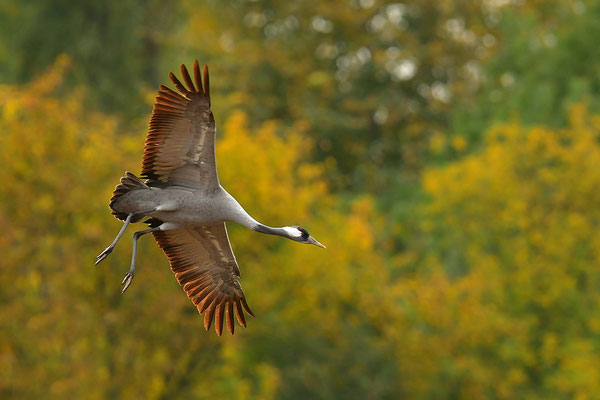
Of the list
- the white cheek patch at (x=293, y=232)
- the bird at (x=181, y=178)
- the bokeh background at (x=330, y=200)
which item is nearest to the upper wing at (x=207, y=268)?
the bird at (x=181, y=178)

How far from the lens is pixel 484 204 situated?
132ft

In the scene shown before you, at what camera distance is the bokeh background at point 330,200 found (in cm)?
3116

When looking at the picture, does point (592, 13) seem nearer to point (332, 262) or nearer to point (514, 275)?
point (514, 275)

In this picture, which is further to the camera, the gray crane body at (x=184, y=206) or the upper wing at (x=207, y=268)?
the upper wing at (x=207, y=268)

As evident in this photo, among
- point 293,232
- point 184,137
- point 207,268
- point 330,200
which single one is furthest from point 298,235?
point 330,200

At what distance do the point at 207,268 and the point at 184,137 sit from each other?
2.09 metres

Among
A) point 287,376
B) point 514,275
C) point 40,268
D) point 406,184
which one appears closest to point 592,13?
point 406,184

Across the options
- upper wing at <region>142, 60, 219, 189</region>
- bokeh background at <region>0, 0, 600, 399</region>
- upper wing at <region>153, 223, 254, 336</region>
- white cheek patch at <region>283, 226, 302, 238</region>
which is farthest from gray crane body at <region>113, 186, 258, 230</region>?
bokeh background at <region>0, 0, 600, 399</region>

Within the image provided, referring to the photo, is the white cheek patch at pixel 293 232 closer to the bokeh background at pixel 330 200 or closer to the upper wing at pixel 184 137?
the upper wing at pixel 184 137

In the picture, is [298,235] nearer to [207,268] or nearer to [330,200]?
[207,268]

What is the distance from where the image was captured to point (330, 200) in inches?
1577

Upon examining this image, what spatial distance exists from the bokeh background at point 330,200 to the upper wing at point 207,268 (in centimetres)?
1404

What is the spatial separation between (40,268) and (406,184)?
24.8m

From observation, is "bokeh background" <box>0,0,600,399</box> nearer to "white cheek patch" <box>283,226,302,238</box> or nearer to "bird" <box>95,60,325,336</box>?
"bird" <box>95,60,325,336</box>
